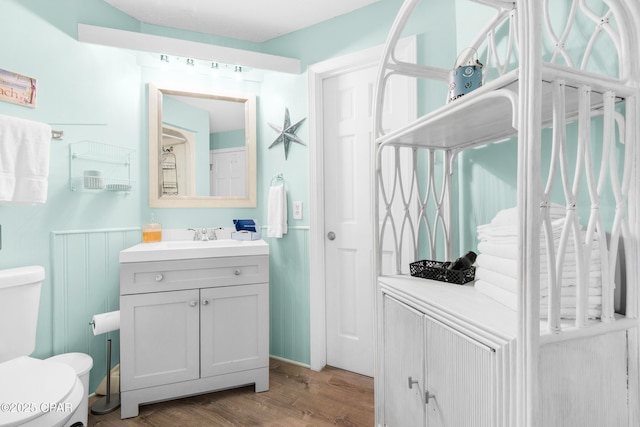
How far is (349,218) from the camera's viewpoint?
222 centimetres

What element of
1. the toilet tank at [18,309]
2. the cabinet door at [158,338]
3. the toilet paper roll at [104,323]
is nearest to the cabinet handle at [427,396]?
the cabinet door at [158,338]

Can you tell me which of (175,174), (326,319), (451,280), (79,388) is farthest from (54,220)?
(451,280)

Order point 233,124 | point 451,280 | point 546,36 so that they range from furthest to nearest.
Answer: point 233,124 < point 451,280 < point 546,36

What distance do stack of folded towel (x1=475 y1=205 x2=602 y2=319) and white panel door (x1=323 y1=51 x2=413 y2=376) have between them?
1.09 metres

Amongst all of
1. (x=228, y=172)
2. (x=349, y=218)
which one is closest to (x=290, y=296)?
(x=349, y=218)

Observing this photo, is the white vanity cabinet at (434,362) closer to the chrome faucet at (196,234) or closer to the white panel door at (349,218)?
the white panel door at (349,218)

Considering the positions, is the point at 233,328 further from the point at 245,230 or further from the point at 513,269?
the point at 513,269

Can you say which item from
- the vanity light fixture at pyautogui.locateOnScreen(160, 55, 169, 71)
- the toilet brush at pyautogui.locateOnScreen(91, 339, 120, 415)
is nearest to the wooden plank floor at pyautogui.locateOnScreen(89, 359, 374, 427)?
the toilet brush at pyautogui.locateOnScreen(91, 339, 120, 415)

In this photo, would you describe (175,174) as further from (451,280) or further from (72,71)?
(451,280)

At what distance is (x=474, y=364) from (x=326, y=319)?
1556mm

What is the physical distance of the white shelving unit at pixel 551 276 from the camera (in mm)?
672

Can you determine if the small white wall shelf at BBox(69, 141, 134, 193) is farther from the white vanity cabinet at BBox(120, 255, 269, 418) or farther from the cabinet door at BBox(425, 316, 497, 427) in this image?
the cabinet door at BBox(425, 316, 497, 427)

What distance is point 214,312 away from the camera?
73.9 inches

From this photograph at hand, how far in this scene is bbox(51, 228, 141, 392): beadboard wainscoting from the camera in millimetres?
1811
